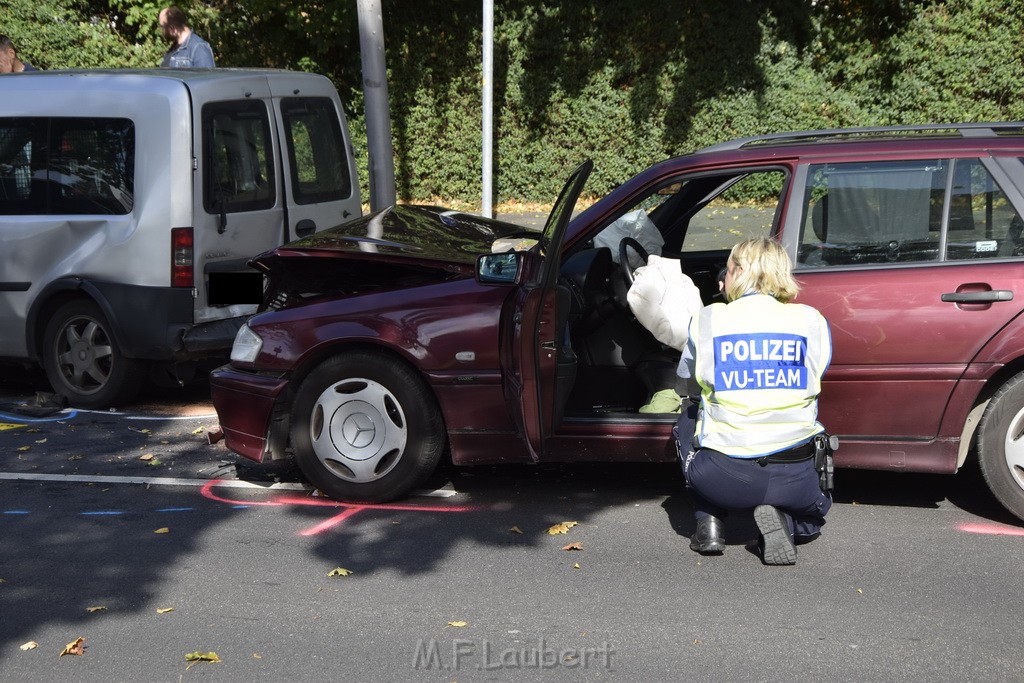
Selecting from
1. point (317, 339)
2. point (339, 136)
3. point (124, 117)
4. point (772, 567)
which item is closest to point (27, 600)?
point (317, 339)

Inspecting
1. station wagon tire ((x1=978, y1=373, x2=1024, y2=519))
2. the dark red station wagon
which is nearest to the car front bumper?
the dark red station wagon

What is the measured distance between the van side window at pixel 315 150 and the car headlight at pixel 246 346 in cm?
224

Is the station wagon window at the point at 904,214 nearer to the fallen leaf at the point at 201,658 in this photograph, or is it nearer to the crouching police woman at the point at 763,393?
the crouching police woman at the point at 763,393

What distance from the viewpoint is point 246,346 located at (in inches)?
222

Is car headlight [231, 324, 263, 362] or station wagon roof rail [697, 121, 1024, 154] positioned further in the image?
car headlight [231, 324, 263, 362]

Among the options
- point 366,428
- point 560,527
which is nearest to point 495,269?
point 366,428

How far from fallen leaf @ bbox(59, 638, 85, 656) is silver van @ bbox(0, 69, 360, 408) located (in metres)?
3.14

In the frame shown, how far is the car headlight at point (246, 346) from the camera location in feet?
18.3

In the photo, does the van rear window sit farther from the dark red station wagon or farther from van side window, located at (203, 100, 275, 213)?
the dark red station wagon

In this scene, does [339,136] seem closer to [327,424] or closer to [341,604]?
[327,424]

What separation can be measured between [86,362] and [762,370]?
15.5 ft

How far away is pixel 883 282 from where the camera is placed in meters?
4.95

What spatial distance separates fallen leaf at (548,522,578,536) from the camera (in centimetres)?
518

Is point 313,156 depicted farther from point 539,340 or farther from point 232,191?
point 539,340
